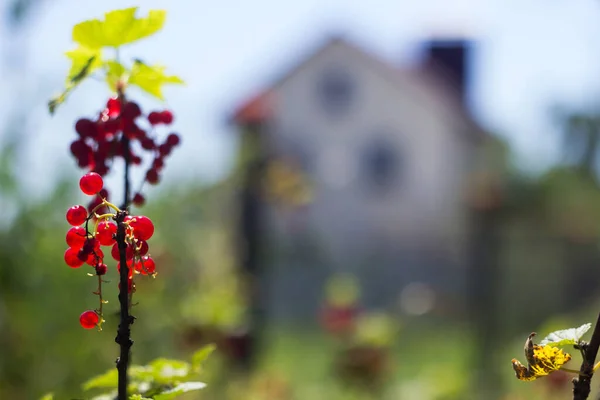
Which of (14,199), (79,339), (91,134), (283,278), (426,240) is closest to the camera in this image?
(91,134)

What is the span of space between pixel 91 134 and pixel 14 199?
2.28m

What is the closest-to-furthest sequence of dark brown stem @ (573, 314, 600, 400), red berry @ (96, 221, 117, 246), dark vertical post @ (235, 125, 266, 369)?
dark brown stem @ (573, 314, 600, 400)
red berry @ (96, 221, 117, 246)
dark vertical post @ (235, 125, 266, 369)

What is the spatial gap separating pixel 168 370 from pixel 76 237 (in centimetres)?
22

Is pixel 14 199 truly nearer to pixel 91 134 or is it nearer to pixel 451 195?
pixel 91 134

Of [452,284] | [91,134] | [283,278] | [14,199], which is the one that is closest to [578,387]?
[91,134]

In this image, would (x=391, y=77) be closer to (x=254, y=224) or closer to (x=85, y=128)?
(x=254, y=224)

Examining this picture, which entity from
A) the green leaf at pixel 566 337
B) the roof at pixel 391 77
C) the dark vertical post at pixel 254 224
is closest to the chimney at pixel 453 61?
the roof at pixel 391 77

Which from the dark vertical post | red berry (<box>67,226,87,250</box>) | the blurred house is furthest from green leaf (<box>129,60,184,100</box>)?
the blurred house

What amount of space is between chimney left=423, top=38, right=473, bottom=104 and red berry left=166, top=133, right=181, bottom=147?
15712mm

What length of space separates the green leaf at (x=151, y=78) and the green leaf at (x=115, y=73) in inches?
0.4

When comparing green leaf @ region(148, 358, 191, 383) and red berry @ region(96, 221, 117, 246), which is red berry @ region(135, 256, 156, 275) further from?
green leaf @ region(148, 358, 191, 383)

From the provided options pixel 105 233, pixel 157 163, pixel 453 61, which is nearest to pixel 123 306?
pixel 105 233

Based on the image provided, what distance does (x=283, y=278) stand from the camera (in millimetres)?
12023

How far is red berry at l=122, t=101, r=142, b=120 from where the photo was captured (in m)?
0.88
